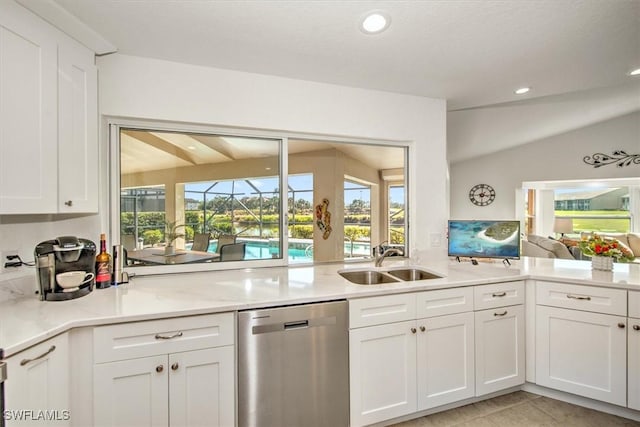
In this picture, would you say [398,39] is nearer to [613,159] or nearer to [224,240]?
[224,240]

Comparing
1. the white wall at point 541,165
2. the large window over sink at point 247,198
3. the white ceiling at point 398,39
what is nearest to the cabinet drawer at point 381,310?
the large window over sink at point 247,198

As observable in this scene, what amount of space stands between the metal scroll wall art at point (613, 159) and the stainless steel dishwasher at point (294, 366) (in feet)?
22.4

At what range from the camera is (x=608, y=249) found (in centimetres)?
228

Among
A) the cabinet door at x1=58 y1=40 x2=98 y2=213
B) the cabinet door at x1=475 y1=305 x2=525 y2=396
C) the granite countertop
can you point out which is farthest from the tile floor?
the cabinet door at x1=58 y1=40 x2=98 y2=213

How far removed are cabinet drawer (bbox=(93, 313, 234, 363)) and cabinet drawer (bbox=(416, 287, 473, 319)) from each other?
3.68ft

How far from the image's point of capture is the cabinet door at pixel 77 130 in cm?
154

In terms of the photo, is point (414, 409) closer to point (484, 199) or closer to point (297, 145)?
point (297, 145)

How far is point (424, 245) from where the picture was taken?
2775 mm

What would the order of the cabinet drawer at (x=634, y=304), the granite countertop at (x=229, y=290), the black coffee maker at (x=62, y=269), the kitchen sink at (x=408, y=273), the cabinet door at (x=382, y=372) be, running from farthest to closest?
the kitchen sink at (x=408, y=273)
the cabinet drawer at (x=634, y=304)
the cabinet door at (x=382, y=372)
the black coffee maker at (x=62, y=269)
the granite countertop at (x=229, y=290)

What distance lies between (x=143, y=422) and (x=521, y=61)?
119 inches

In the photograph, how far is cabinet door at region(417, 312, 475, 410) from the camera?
6.17 feet

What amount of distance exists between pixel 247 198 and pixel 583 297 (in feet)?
7.91

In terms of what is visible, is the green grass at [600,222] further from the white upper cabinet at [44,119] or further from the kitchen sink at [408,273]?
the white upper cabinet at [44,119]

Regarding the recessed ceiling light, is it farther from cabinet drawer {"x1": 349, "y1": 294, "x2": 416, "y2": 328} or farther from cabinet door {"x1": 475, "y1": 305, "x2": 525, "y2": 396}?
A: cabinet door {"x1": 475, "y1": 305, "x2": 525, "y2": 396}
